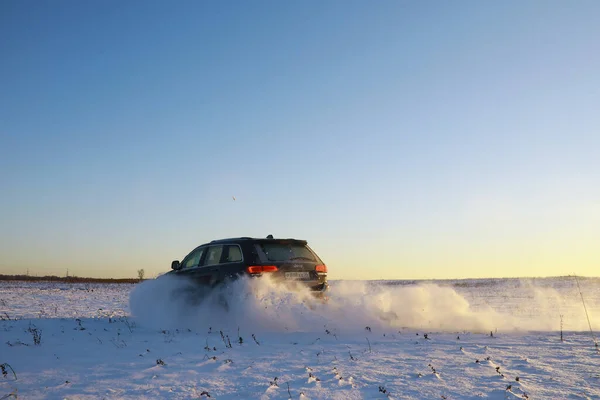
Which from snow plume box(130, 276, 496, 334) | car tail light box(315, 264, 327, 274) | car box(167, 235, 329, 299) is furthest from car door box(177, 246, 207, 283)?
car tail light box(315, 264, 327, 274)

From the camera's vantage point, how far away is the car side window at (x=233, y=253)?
30.7 ft

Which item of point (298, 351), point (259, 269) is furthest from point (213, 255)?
point (298, 351)

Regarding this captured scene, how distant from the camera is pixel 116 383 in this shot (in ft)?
16.2

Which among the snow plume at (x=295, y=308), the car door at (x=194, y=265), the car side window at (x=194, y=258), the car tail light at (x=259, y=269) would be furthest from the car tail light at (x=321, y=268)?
the car side window at (x=194, y=258)

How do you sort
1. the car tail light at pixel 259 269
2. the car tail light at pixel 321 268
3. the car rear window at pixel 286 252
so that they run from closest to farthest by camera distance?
the car tail light at pixel 259 269 → the car rear window at pixel 286 252 → the car tail light at pixel 321 268

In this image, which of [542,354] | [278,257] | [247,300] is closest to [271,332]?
[247,300]

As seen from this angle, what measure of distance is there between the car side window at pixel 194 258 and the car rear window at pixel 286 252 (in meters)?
2.19

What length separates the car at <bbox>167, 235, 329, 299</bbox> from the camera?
9.11m

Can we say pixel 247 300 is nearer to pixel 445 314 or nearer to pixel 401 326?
pixel 401 326

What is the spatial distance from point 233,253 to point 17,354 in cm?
414

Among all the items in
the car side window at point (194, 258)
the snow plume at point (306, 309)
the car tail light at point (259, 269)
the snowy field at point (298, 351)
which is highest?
the car side window at point (194, 258)

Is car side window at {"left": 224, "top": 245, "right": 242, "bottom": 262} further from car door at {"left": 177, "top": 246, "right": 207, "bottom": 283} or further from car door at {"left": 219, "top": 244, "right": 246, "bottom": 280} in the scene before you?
car door at {"left": 177, "top": 246, "right": 207, "bottom": 283}

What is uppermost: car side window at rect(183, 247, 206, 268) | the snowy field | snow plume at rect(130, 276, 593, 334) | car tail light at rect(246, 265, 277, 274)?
car side window at rect(183, 247, 206, 268)

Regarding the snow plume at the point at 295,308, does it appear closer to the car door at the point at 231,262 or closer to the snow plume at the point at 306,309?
the snow plume at the point at 306,309
